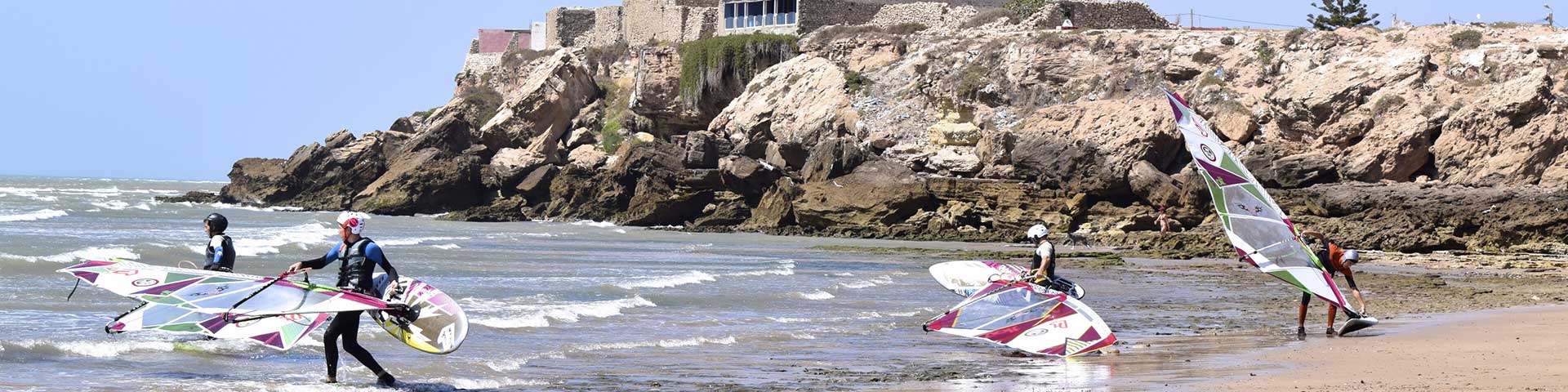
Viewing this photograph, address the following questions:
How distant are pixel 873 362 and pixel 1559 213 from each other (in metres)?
19.3

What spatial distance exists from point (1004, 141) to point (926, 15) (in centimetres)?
1534

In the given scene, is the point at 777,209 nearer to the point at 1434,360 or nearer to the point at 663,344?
the point at 663,344

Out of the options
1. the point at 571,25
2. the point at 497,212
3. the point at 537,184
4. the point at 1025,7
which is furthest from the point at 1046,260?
the point at 571,25

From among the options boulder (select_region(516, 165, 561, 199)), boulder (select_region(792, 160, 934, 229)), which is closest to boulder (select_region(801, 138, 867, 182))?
boulder (select_region(792, 160, 934, 229))

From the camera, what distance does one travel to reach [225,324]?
9430 millimetres

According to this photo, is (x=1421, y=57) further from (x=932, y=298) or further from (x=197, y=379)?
(x=197, y=379)

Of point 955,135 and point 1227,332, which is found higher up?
point 955,135

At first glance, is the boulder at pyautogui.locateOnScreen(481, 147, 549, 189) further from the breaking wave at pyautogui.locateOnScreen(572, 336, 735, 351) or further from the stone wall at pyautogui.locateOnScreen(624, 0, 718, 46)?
the breaking wave at pyautogui.locateOnScreen(572, 336, 735, 351)

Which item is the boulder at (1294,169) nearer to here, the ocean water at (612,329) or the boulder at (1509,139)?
the boulder at (1509,139)

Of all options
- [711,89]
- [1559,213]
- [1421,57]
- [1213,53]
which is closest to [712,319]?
[1559,213]

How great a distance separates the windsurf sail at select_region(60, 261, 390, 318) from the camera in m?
9.20

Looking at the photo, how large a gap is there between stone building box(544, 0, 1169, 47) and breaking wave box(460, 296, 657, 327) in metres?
34.5

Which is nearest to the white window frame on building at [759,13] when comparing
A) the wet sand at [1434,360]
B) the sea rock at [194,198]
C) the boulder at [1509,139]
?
the sea rock at [194,198]

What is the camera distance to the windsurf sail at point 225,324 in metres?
9.32
